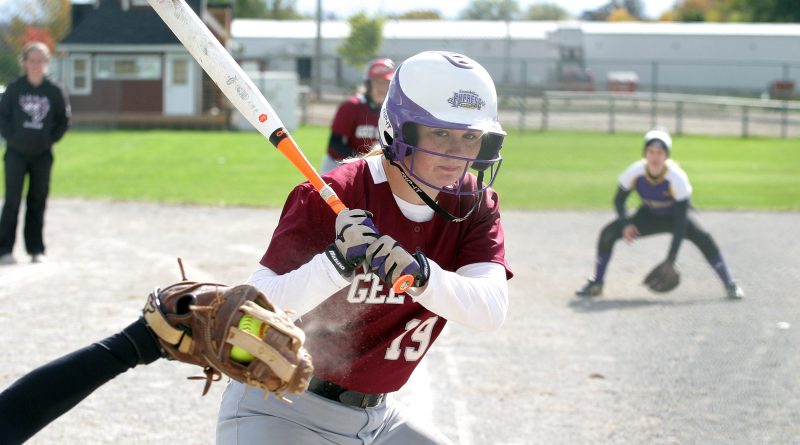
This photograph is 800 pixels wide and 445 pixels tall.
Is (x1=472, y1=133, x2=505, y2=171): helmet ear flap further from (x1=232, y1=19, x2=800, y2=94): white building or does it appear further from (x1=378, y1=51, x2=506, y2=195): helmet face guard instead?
(x1=232, y1=19, x2=800, y2=94): white building

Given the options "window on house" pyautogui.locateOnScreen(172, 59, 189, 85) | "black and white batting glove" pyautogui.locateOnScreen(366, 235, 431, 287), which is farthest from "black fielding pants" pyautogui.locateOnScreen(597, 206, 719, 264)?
"window on house" pyautogui.locateOnScreen(172, 59, 189, 85)

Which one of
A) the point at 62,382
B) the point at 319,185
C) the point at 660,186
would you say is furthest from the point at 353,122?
the point at 62,382

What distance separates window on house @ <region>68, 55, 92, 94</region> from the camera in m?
37.4

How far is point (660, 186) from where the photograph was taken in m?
10.3

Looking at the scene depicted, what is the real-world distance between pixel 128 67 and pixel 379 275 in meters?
36.5

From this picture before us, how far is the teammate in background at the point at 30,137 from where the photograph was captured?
10.8 metres

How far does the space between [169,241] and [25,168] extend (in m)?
2.03

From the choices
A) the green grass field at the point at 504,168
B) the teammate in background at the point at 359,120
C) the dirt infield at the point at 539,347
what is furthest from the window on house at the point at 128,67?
the teammate in background at the point at 359,120

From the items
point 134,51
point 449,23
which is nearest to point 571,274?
point 134,51

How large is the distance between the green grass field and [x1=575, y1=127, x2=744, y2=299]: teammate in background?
619 cm

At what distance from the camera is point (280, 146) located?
3.87 metres

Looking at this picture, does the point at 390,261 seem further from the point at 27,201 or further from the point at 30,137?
the point at 27,201

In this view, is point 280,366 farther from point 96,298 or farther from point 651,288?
point 651,288

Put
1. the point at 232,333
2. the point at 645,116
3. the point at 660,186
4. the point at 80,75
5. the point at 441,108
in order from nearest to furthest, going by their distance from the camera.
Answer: the point at 232,333 → the point at 441,108 → the point at 660,186 → the point at 80,75 → the point at 645,116
